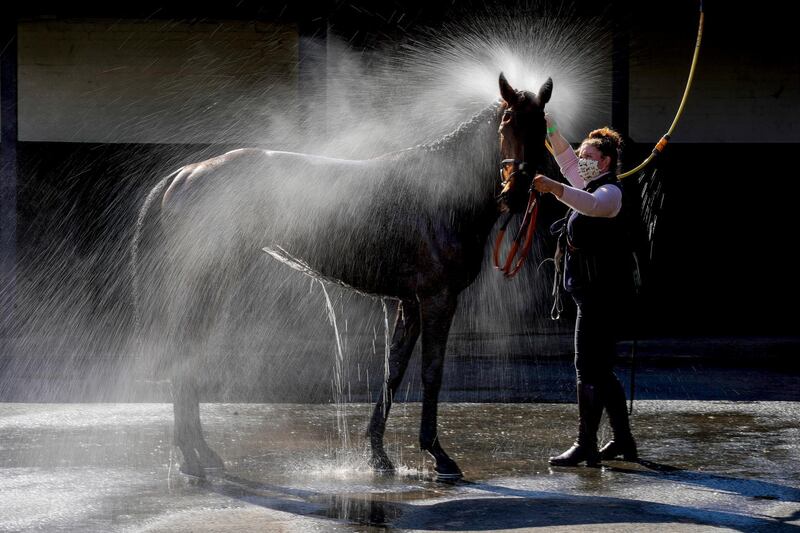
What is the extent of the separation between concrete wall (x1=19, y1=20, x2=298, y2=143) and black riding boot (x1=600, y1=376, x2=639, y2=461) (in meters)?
9.25

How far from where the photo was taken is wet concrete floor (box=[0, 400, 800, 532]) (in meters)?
4.95

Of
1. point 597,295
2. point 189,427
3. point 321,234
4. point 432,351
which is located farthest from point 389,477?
point 597,295

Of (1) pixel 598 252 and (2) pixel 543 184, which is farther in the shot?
(1) pixel 598 252

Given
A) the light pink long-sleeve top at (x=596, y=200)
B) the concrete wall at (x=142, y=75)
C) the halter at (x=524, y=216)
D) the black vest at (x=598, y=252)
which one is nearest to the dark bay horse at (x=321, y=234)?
the halter at (x=524, y=216)

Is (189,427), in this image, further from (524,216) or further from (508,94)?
(508,94)

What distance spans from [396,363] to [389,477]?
0.74 metres

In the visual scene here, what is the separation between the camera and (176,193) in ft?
19.6

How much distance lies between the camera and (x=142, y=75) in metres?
14.8

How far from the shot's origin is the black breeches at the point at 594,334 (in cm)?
630

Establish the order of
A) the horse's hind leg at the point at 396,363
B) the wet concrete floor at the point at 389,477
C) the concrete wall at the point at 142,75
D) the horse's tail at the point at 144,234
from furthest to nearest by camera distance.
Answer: the concrete wall at the point at 142,75
the horse's hind leg at the point at 396,363
the horse's tail at the point at 144,234
the wet concrete floor at the point at 389,477

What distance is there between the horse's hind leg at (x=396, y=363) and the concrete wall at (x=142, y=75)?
883 centimetres

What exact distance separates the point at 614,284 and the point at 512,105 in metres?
1.27

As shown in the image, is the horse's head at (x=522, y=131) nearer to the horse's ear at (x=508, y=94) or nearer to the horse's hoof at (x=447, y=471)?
the horse's ear at (x=508, y=94)

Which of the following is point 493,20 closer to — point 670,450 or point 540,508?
point 670,450
